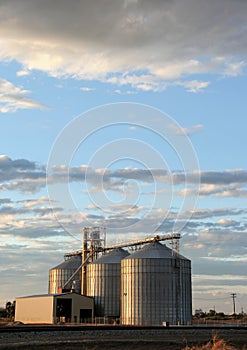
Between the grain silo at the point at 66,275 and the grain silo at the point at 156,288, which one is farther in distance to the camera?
the grain silo at the point at 66,275

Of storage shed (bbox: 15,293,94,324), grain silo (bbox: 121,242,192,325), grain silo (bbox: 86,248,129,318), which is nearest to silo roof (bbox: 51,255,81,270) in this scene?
grain silo (bbox: 86,248,129,318)

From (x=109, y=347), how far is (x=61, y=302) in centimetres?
5219

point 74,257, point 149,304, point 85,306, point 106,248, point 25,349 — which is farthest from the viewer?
point 74,257

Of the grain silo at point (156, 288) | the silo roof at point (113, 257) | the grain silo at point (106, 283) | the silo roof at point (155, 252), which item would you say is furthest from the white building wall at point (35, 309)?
the silo roof at point (155, 252)

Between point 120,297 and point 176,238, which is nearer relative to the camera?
point 176,238

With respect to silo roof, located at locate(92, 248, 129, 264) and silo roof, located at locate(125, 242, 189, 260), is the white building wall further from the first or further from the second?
silo roof, located at locate(125, 242, 189, 260)

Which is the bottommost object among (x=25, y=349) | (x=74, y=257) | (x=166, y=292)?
(x=25, y=349)

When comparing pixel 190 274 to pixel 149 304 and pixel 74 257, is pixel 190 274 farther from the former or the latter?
pixel 74 257

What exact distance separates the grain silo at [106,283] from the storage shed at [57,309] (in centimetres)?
186

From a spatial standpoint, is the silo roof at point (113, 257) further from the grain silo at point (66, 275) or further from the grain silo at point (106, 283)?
the grain silo at point (66, 275)

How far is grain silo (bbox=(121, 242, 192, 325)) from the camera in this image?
83.3 meters

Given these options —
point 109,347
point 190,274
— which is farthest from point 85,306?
point 109,347

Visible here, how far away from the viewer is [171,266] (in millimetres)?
85688

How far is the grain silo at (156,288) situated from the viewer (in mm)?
83312
